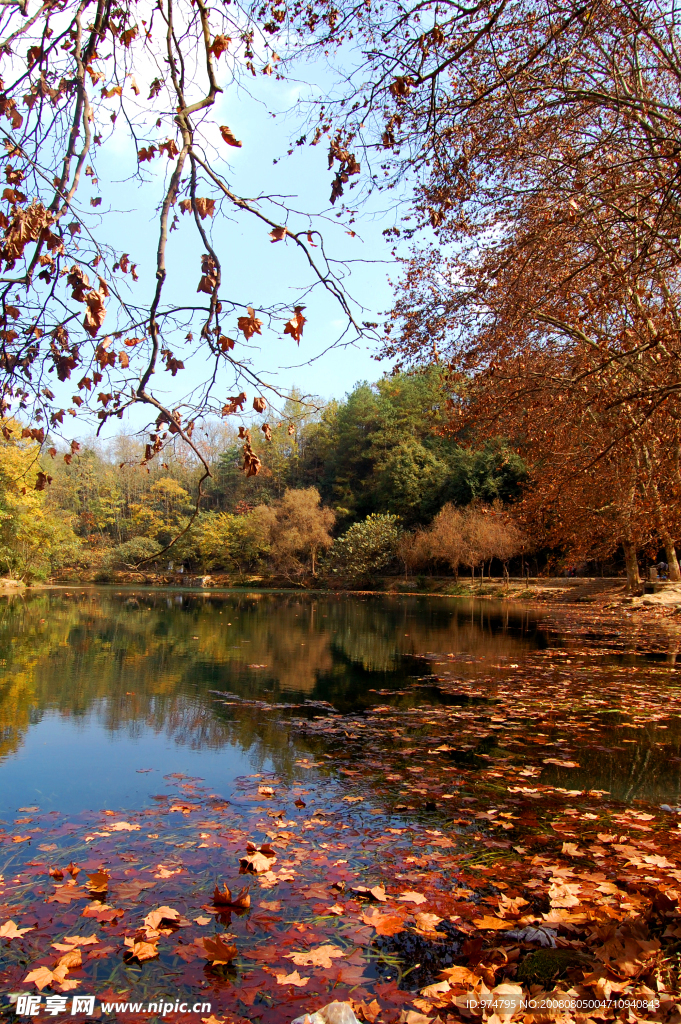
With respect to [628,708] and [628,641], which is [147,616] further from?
[628,708]

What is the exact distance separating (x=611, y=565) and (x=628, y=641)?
2552 cm

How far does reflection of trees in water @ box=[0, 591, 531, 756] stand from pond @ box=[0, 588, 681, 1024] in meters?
0.09

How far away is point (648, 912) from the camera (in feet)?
9.39

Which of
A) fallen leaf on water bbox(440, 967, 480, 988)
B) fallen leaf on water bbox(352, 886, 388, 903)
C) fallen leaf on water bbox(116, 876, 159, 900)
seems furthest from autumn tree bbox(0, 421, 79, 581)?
fallen leaf on water bbox(440, 967, 480, 988)

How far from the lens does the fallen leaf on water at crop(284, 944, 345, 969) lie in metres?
2.80

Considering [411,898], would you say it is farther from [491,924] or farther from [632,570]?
[632,570]

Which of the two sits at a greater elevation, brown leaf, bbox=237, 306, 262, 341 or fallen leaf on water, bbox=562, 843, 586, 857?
brown leaf, bbox=237, 306, 262, 341

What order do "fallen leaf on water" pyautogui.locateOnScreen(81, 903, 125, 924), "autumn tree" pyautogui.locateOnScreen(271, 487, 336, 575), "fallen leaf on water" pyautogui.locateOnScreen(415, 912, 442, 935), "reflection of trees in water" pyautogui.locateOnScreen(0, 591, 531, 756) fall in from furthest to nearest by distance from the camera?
"autumn tree" pyautogui.locateOnScreen(271, 487, 336, 575)
"reflection of trees in water" pyautogui.locateOnScreen(0, 591, 531, 756)
"fallen leaf on water" pyautogui.locateOnScreen(81, 903, 125, 924)
"fallen leaf on water" pyautogui.locateOnScreen(415, 912, 442, 935)

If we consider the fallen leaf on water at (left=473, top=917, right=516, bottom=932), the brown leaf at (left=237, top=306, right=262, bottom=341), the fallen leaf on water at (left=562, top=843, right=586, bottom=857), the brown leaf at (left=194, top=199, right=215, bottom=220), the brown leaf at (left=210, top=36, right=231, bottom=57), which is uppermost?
the brown leaf at (left=210, top=36, right=231, bottom=57)

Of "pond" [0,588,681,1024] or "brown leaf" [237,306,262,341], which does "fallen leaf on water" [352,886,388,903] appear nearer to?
"pond" [0,588,681,1024]

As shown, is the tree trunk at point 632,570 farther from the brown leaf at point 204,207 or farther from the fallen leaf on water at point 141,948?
the brown leaf at point 204,207

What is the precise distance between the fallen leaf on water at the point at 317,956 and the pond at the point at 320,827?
2cm

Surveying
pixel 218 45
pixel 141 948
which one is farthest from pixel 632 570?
pixel 218 45

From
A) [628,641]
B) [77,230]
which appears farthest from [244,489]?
[77,230]
